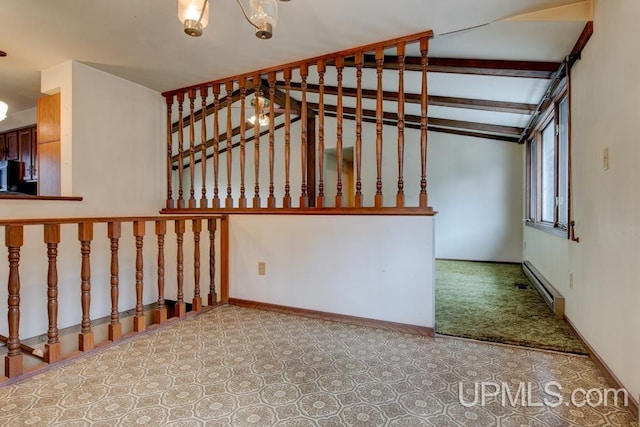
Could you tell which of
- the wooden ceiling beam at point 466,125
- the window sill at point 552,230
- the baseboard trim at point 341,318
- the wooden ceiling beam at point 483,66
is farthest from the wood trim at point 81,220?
the wooden ceiling beam at point 466,125

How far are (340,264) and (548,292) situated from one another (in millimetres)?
2114

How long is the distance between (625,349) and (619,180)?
33.4 inches

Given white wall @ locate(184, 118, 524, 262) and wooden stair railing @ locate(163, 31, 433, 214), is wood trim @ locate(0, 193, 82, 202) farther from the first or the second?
white wall @ locate(184, 118, 524, 262)

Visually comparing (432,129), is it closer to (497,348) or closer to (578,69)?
(578,69)

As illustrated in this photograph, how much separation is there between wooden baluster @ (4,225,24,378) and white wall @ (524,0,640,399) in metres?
3.11

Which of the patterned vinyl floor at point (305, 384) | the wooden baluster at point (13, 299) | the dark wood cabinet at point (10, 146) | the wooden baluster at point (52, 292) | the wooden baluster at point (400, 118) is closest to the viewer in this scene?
the patterned vinyl floor at point (305, 384)

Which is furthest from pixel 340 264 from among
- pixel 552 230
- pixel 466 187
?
pixel 466 187

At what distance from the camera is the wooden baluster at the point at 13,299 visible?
5.91 ft

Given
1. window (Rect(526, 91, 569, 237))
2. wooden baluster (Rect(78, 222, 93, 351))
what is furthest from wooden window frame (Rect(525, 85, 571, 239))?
wooden baluster (Rect(78, 222, 93, 351))

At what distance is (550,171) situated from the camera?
4.09 metres

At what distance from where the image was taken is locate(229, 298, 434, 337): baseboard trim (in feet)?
8.25

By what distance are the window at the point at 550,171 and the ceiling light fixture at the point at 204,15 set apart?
2.55 metres

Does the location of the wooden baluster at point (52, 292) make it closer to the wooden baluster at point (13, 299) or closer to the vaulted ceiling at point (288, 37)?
the wooden baluster at point (13, 299)

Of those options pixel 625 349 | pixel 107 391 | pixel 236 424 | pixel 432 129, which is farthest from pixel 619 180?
pixel 432 129
